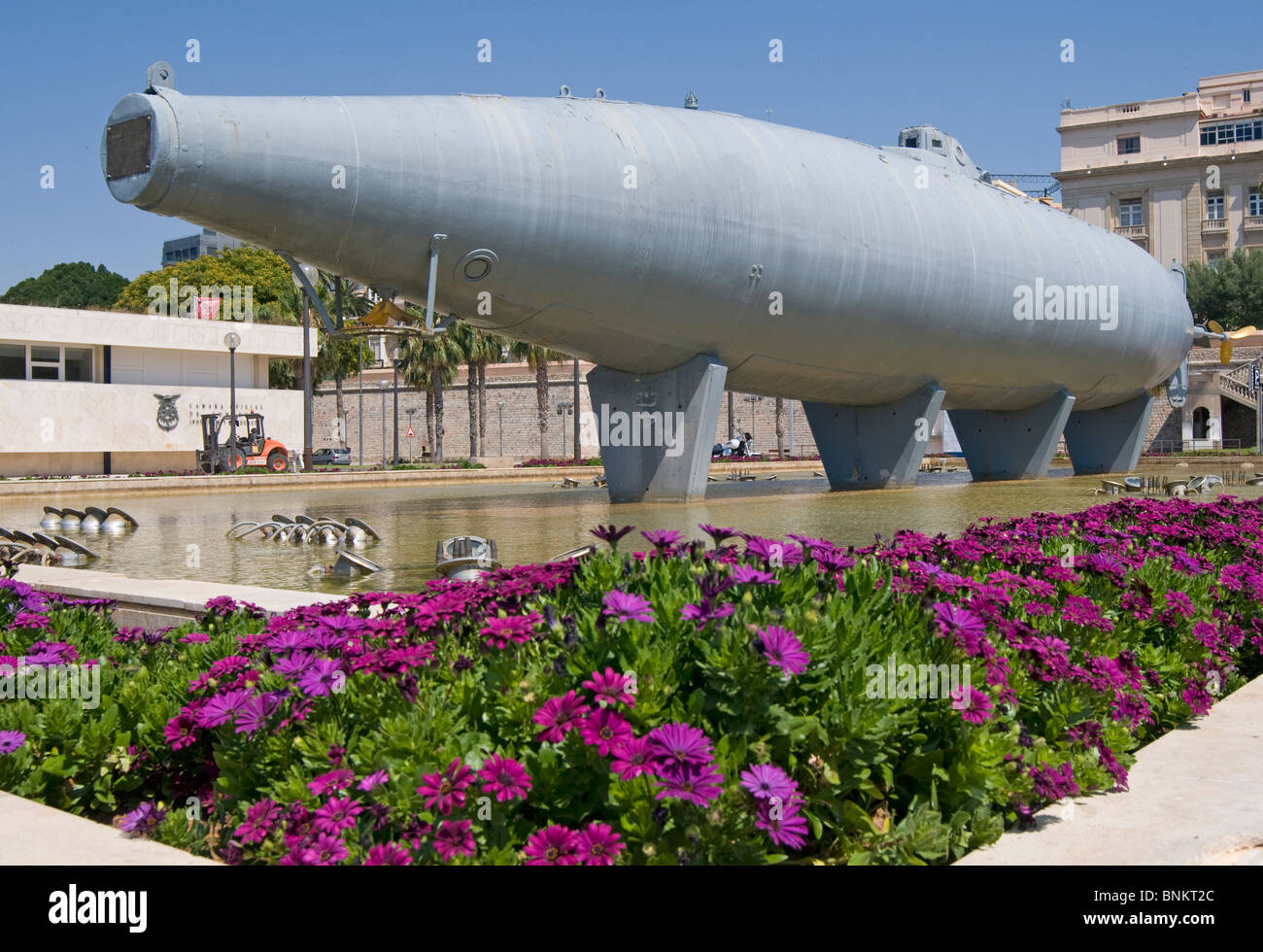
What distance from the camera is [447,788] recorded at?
3.38 meters

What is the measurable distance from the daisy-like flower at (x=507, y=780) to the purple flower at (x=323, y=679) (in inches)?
37.0

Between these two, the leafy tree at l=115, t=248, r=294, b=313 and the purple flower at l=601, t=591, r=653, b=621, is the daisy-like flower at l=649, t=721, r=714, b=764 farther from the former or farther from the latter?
the leafy tree at l=115, t=248, r=294, b=313

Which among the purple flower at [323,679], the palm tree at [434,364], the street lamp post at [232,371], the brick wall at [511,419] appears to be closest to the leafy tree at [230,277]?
the brick wall at [511,419]

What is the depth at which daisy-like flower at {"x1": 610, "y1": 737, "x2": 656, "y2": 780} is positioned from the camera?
3367 mm

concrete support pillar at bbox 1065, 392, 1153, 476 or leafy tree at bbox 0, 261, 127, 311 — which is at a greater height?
leafy tree at bbox 0, 261, 127, 311

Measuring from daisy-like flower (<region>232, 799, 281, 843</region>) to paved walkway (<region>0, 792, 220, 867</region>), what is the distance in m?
0.15

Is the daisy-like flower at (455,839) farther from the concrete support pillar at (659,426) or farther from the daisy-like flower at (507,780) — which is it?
the concrete support pillar at (659,426)

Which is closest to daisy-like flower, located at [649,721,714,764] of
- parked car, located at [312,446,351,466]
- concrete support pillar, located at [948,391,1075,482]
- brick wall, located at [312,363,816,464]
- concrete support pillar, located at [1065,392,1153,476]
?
concrete support pillar, located at [948,391,1075,482]

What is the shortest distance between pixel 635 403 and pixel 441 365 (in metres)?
44.2

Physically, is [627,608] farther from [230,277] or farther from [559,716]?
[230,277]

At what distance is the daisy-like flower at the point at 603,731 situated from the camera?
11.4 feet

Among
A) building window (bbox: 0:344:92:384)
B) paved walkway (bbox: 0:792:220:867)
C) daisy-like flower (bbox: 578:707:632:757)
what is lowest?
paved walkway (bbox: 0:792:220:867)
